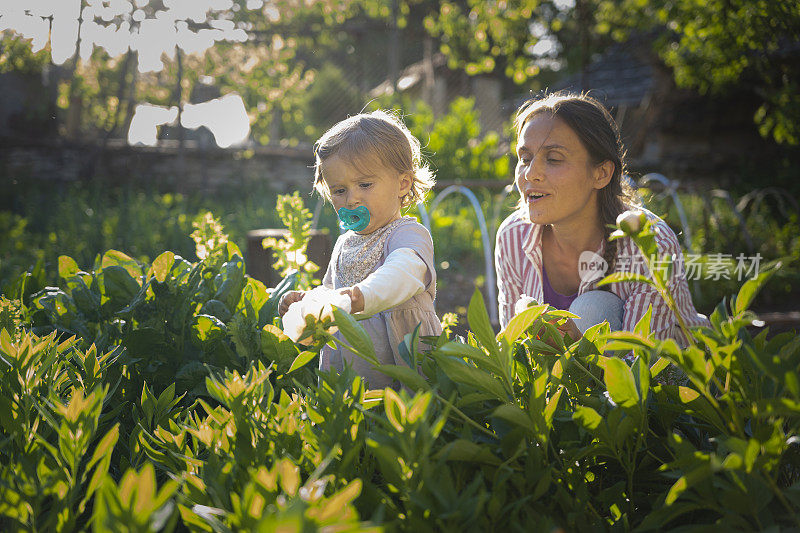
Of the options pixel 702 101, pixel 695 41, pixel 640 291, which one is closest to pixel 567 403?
pixel 640 291

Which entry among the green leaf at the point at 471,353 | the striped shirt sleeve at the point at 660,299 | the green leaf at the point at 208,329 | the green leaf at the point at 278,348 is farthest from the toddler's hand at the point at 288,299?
the striped shirt sleeve at the point at 660,299

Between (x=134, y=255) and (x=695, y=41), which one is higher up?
(x=695, y=41)

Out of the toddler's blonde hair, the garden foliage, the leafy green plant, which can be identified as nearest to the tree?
the toddler's blonde hair

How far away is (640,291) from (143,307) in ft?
5.04

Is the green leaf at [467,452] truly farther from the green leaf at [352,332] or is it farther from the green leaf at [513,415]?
the green leaf at [352,332]

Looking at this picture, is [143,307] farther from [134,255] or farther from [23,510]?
[134,255]

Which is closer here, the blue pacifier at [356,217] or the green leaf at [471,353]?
the green leaf at [471,353]

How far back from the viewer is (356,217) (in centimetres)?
199

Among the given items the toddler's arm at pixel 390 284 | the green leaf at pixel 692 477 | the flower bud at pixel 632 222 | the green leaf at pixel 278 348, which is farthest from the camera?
the green leaf at pixel 278 348

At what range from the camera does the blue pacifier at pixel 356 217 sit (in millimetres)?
1979

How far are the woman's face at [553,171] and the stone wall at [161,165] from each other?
770 cm

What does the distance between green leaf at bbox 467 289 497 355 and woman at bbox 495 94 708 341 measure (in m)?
1.16

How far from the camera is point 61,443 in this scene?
91cm

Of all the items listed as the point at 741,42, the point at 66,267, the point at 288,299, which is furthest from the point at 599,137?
the point at 741,42
